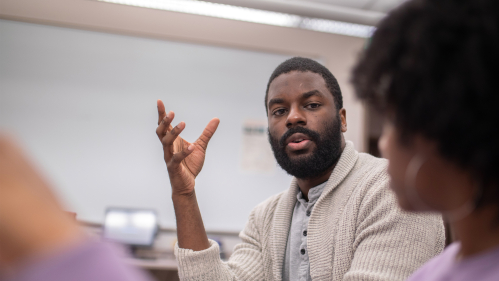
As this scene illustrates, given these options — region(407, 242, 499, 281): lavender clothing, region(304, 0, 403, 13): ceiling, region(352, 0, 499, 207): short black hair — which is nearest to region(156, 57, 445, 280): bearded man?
region(407, 242, 499, 281): lavender clothing

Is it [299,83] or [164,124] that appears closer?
[164,124]

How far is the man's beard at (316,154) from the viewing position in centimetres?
116

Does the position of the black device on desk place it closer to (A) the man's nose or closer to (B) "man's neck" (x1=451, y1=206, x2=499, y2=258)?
(A) the man's nose

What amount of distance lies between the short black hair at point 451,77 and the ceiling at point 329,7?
86.0 inches

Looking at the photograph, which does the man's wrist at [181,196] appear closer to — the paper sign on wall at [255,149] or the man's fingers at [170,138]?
the man's fingers at [170,138]

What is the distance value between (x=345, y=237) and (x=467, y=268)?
56 cm

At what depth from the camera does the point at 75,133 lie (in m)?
2.32

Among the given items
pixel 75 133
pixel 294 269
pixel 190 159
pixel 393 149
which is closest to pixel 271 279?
pixel 294 269

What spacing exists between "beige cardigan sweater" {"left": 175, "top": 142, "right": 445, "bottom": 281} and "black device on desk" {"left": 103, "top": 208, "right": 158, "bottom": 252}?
125 cm

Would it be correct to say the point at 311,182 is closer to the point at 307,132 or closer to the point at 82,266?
the point at 307,132

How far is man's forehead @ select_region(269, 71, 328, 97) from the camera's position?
1.22 meters

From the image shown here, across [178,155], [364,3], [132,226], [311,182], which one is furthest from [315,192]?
[364,3]

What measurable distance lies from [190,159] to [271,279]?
1.67 feet

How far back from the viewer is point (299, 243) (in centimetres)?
113
